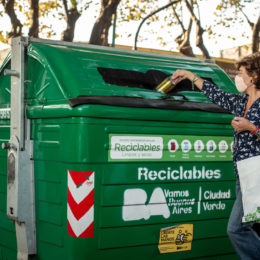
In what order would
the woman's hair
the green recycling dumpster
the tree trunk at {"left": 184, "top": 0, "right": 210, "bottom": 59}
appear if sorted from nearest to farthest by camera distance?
the green recycling dumpster → the woman's hair → the tree trunk at {"left": 184, "top": 0, "right": 210, "bottom": 59}

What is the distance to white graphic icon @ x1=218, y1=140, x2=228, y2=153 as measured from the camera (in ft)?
13.2

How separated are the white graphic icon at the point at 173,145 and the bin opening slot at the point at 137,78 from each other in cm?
43

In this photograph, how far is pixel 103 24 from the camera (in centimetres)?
1160

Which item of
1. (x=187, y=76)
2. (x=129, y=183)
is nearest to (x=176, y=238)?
(x=129, y=183)

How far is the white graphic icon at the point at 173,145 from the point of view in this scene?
3.73 meters

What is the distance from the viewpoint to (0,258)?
14.2 feet

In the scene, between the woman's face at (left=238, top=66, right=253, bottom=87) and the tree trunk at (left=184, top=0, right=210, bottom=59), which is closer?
the woman's face at (left=238, top=66, right=253, bottom=87)

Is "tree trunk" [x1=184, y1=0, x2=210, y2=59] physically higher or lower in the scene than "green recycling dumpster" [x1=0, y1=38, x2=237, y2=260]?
higher

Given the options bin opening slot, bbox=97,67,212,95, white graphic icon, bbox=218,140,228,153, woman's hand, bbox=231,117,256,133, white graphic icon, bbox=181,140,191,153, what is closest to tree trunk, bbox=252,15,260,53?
bin opening slot, bbox=97,67,212,95

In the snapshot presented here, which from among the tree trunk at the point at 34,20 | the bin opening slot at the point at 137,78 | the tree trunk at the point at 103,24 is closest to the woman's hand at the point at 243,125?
the bin opening slot at the point at 137,78

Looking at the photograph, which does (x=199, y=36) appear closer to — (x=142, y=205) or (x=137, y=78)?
(x=137, y=78)

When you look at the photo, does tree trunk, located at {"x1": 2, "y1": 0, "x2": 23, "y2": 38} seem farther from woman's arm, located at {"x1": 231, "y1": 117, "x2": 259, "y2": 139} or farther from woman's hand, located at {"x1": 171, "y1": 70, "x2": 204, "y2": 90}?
woman's arm, located at {"x1": 231, "y1": 117, "x2": 259, "y2": 139}

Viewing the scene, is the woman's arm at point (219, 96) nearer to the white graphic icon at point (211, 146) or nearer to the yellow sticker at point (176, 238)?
the white graphic icon at point (211, 146)

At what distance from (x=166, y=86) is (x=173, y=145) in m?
0.47
